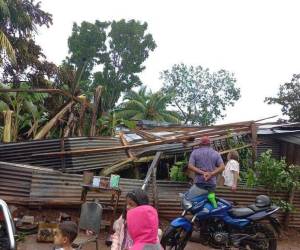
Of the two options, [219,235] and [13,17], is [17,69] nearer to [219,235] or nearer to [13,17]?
[13,17]

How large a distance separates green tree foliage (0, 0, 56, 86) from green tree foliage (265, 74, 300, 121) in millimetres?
17408

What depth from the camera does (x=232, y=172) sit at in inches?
392

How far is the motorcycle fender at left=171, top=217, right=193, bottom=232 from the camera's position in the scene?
708cm

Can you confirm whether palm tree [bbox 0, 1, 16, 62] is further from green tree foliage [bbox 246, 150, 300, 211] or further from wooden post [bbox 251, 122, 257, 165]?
green tree foliage [bbox 246, 150, 300, 211]

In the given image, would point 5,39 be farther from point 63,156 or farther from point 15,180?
point 15,180

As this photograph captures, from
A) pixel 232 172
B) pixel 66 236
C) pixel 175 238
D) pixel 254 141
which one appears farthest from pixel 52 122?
pixel 66 236

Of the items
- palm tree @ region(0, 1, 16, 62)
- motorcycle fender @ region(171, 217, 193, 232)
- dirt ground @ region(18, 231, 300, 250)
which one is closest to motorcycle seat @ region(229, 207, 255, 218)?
motorcycle fender @ region(171, 217, 193, 232)

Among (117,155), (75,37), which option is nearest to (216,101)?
(75,37)

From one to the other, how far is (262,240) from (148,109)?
83.4ft

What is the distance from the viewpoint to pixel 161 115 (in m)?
33.7

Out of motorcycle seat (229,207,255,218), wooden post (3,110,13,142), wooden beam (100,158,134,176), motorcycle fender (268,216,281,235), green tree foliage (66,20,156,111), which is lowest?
motorcycle fender (268,216,281,235)

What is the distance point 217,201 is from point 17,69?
40.9ft

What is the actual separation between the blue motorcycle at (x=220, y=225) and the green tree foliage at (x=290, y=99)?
23648 mm

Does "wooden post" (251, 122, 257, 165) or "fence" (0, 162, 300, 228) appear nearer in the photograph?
"fence" (0, 162, 300, 228)
